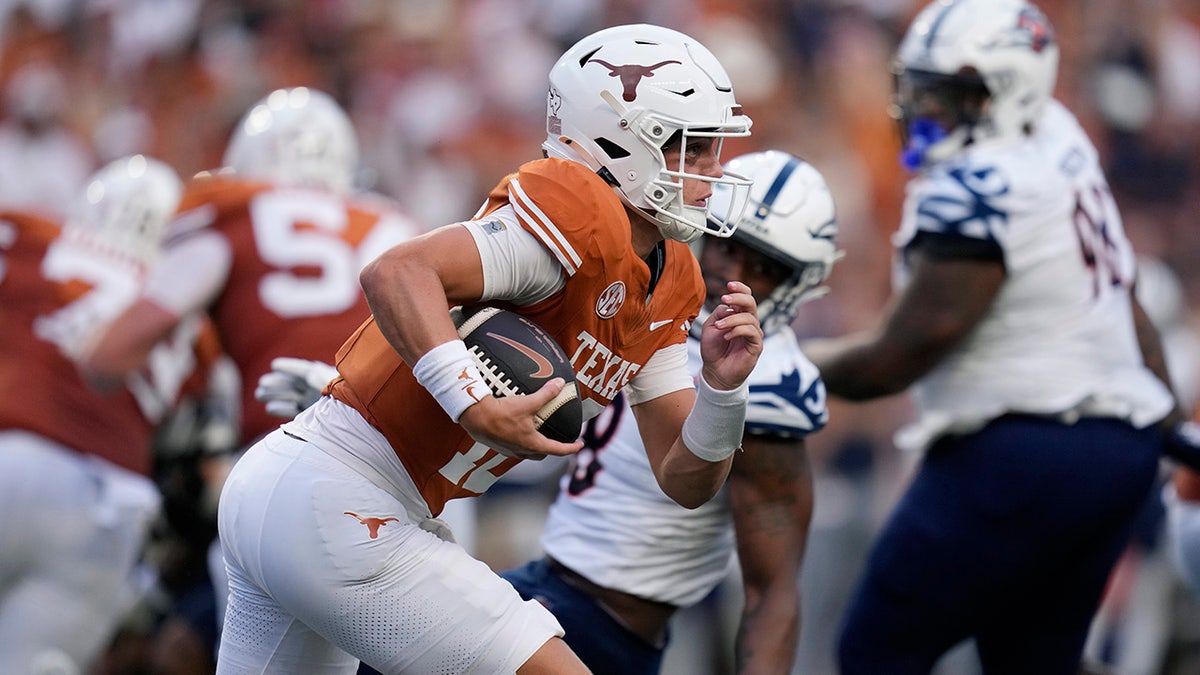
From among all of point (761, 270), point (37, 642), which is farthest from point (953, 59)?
point (37, 642)

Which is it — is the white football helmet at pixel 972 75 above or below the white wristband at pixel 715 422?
above

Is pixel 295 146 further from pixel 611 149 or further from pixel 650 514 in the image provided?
pixel 611 149

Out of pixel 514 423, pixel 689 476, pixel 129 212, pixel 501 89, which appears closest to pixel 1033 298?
pixel 689 476

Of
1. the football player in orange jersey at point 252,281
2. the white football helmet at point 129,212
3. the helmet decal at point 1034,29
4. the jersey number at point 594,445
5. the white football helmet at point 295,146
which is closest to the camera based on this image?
the jersey number at point 594,445

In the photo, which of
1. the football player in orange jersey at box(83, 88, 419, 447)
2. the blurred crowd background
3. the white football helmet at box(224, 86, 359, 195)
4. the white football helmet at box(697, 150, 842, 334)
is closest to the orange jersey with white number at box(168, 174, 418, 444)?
the football player in orange jersey at box(83, 88, 419, 447)

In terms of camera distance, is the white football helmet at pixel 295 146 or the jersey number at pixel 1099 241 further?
the white football helmet at pixel 295 146

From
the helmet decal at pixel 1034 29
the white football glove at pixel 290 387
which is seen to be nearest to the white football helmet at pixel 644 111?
the white football glove at pixel 290 387

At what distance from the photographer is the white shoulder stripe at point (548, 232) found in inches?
102

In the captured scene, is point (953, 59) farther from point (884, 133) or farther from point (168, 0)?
point (168, 0)

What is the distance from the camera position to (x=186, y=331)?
5.51 meters

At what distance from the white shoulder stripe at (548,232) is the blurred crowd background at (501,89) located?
5.18m

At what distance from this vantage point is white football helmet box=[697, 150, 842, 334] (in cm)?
352

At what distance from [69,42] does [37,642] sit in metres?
7.48

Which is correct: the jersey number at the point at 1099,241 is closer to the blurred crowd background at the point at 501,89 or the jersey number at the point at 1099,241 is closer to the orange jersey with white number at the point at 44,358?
the orange jersey with white number at the point at 44,358
